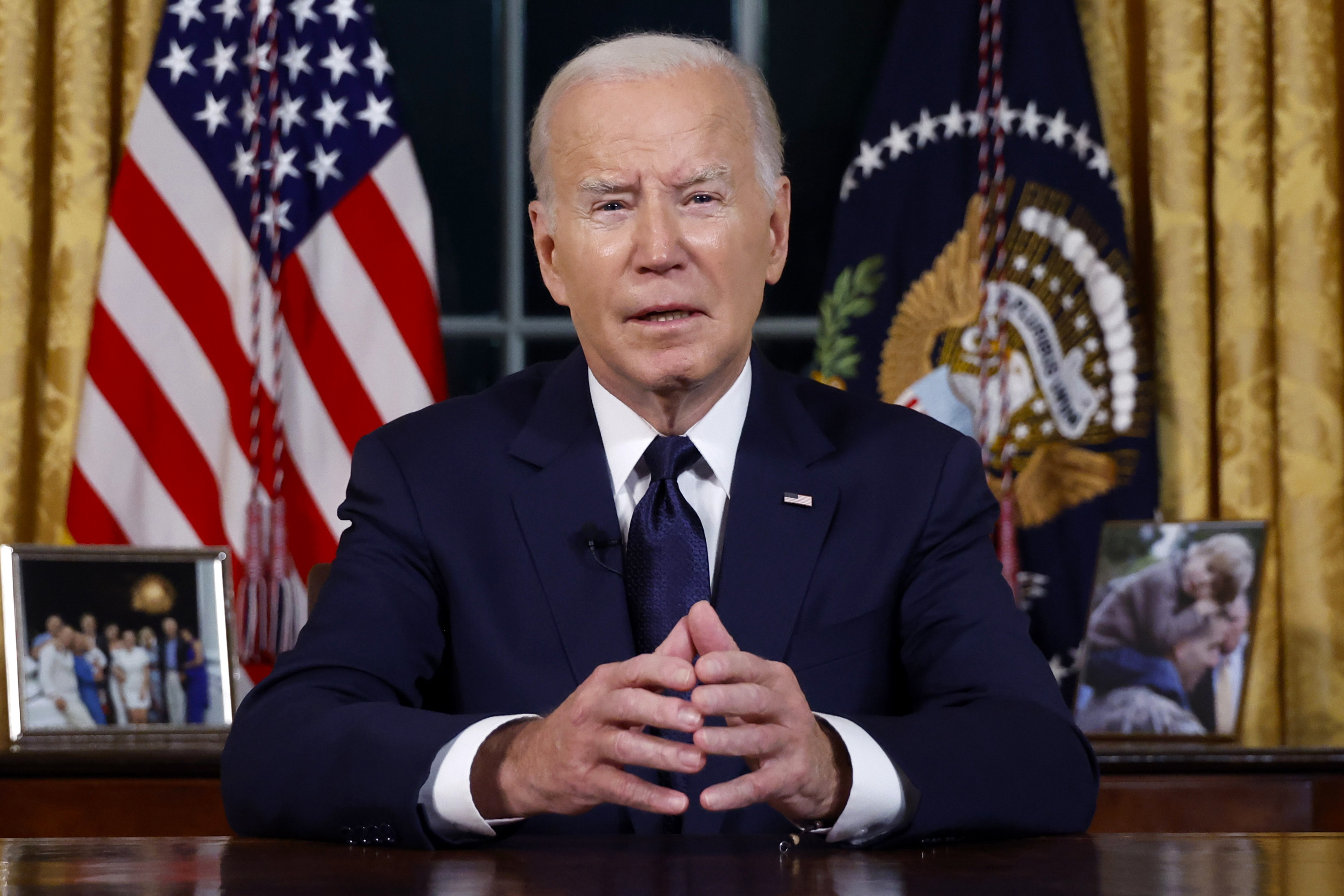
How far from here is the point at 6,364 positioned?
102 inches

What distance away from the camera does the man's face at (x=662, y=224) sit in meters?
1.56

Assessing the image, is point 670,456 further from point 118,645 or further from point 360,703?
point 118,645

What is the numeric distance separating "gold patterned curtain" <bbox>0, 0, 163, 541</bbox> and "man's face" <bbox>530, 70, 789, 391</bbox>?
56.4 inches

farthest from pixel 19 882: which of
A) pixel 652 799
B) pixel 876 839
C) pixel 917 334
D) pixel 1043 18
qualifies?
pixel 1043 18

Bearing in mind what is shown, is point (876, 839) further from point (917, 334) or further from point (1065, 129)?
point (1065, 129)

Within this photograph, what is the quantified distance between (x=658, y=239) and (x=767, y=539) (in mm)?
357

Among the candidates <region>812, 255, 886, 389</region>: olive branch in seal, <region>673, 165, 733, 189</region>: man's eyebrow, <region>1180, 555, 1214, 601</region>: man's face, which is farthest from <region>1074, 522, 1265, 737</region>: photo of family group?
<region>673, 165, 733, 189</region>: man's eyebrow

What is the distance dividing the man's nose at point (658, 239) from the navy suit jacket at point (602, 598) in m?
0.20

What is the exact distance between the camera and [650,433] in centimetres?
163

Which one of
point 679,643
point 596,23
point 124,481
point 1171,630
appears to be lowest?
point 1171,630

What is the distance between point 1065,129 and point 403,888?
2208mm

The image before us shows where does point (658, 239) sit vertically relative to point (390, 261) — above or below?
below

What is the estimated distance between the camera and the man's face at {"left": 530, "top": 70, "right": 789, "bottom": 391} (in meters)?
1.56

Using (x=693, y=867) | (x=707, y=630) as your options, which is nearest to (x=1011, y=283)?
(x=707, y=630)
